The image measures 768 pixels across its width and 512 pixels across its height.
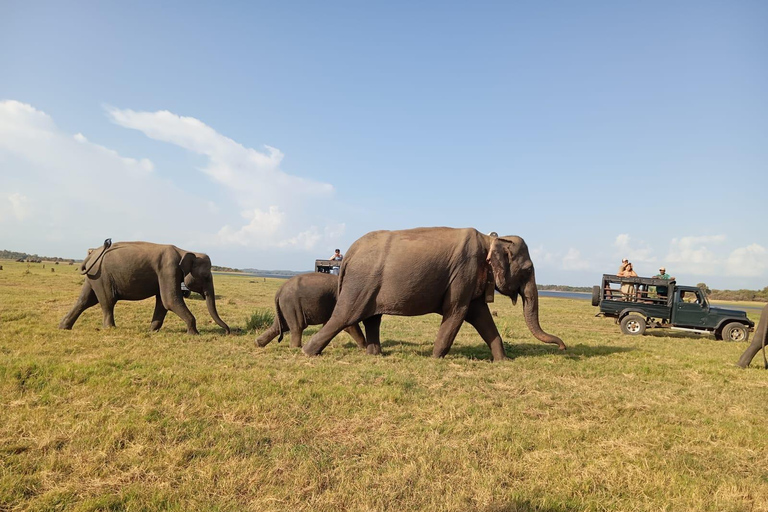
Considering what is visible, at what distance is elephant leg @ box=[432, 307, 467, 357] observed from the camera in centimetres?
842

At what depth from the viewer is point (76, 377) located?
590cm

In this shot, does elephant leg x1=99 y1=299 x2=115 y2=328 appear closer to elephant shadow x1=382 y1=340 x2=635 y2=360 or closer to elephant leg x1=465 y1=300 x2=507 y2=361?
elephant shadow x1=382 y1=340 x2=635 y2=360

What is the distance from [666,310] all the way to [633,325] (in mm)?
1219

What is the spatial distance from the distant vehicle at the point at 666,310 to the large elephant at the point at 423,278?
983 cm

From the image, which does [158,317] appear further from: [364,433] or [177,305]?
[364,433]

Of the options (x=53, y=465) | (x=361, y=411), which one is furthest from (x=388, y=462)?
(x=53, y=465)

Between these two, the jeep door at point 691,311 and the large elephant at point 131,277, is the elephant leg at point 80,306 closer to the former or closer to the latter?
the large elephant at point 131,277

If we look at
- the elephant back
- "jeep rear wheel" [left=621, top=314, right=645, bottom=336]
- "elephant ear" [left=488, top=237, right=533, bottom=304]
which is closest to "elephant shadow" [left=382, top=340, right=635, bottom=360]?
"elephant ear" [left=488, top=237, right=533, bottom=304]

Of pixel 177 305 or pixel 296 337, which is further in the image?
pixel 177 305

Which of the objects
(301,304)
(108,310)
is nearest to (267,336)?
(301,304)

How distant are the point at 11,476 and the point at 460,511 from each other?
133 inches

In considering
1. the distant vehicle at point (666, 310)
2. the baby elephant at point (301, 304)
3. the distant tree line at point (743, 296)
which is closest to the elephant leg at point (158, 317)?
the baby elephant at point (301, 304)

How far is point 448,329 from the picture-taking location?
8477 mm

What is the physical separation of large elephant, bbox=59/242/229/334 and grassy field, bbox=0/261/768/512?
6.39ft
